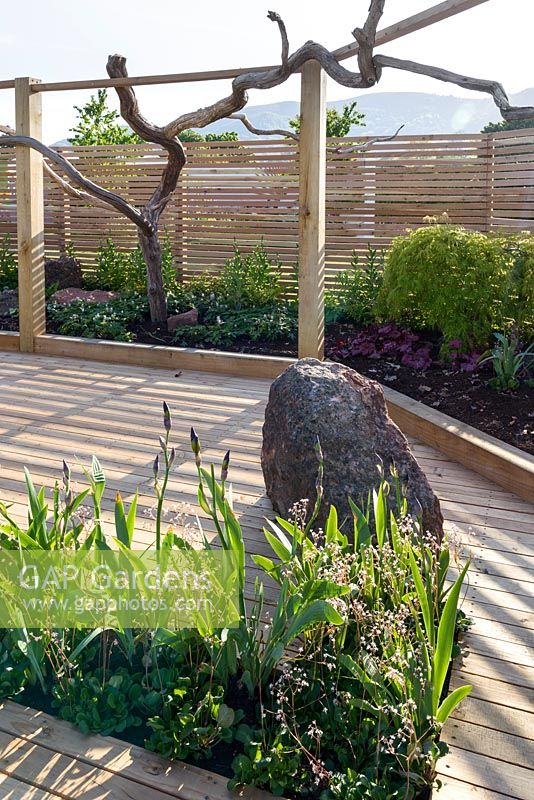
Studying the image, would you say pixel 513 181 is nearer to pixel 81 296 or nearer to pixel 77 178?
pixel 77 178

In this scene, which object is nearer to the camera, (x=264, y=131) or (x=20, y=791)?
(x=20, y=791)

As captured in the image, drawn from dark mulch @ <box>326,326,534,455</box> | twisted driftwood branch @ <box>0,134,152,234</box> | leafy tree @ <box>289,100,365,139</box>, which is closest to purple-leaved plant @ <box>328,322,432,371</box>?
dark mulch @ <box>326,326,534,455</box>

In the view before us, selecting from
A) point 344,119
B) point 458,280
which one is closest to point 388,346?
point 458,280

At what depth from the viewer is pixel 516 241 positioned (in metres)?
4.74

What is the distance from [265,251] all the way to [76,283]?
220 cm

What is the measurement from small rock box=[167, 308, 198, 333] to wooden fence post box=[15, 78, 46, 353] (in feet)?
3.52

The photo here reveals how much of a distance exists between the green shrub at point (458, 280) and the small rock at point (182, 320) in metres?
2.09

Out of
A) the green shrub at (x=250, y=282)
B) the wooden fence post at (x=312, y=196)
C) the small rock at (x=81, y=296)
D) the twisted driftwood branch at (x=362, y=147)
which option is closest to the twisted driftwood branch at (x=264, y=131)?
the twisted driftwood branch at (x=362, y=147)

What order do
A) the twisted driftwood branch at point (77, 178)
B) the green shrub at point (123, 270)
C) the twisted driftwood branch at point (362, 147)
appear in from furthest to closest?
the green shrub at point (123, 270) → the twisted driftwood branch at point (362, 147) → the twisted driftwood branch at point (77, 178)

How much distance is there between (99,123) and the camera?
1377 cm

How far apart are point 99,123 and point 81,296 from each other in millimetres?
7268

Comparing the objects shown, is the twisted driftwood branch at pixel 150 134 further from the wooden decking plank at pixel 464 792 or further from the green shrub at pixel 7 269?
the wooden decking plank at pixel 464 792

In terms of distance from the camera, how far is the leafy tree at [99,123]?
13.3 meters

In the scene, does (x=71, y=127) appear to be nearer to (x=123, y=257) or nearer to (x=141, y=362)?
(x=123, y=257)
